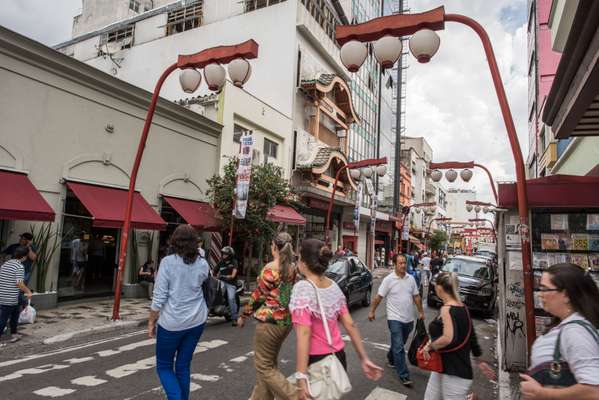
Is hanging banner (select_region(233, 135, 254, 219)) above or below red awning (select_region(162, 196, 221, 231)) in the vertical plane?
above

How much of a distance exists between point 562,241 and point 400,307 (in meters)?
2.63

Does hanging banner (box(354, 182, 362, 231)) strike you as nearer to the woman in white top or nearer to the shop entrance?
the shop entrance

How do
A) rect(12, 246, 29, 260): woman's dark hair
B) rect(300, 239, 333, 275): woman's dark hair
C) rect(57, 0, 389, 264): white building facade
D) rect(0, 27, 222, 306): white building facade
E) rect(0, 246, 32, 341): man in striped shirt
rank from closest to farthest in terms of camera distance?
rect(300, 239, 333, 275): woman's dark hair < rect(0, 246, 32, 341): man in striped shirt < rect(12, 246, 29, 260): woman's dark hair < rect(0, 27, 222, 306): white building facade < rect(57, 0, 389, 264): white building facade

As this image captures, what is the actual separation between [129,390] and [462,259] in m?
12.3

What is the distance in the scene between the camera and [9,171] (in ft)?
32.2

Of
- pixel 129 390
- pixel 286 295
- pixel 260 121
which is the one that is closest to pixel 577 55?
pixel 286 295

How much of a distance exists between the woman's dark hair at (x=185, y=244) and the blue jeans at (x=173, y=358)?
70 centimetres

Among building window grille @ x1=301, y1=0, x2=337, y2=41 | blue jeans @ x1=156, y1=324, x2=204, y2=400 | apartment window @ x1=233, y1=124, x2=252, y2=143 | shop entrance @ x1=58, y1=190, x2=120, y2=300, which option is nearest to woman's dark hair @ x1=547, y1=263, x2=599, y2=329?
blue jeans @ x1=156, y1=324, x2=204, y2=400

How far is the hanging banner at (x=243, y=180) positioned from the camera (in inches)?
517

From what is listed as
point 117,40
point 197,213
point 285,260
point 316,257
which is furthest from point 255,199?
point 117,40

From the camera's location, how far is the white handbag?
113 inches

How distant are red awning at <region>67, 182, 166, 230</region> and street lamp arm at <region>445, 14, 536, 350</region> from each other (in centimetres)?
916

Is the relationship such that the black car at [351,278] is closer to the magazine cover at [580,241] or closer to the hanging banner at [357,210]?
the magazine cover at [580,241]

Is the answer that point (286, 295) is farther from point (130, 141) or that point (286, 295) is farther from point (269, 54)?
point (269, 54)
